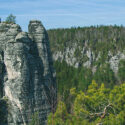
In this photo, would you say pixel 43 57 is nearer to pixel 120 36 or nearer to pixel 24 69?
pixel 24 69

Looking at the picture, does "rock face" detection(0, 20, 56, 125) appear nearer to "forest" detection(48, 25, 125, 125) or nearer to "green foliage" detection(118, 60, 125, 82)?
"forest" detection(48, 25, 125, 125)

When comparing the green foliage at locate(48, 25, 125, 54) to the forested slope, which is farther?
the green foliage at locate(48, 25, 125, 54)

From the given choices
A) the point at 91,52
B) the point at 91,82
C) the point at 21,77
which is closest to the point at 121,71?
the point at 91,82

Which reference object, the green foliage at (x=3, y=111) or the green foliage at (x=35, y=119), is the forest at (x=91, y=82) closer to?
the green foliage at (x=35, y=119)

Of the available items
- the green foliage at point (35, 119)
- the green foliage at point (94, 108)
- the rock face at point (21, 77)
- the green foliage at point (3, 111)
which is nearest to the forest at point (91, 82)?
the green foliage at point (94, 108)

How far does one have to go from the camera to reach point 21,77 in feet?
104

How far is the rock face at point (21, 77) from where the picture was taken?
31484mm

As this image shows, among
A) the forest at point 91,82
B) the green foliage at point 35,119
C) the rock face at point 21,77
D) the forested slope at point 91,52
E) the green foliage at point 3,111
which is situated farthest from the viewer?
the forested slope at point 91,52

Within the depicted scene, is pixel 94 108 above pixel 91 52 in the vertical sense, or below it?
below

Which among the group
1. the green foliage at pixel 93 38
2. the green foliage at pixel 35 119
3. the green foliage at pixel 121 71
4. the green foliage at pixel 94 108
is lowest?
the green foliage at pixel 121 71

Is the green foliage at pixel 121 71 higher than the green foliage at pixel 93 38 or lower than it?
lower

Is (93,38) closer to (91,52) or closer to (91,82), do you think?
(91,52)

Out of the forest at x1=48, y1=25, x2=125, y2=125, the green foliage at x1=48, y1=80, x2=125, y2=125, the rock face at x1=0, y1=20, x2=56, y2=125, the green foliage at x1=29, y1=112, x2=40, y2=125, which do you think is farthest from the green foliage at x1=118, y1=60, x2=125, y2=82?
the green foliage at x1=48, y1=80, x2=125, y2=125

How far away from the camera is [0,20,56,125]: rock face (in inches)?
1240
